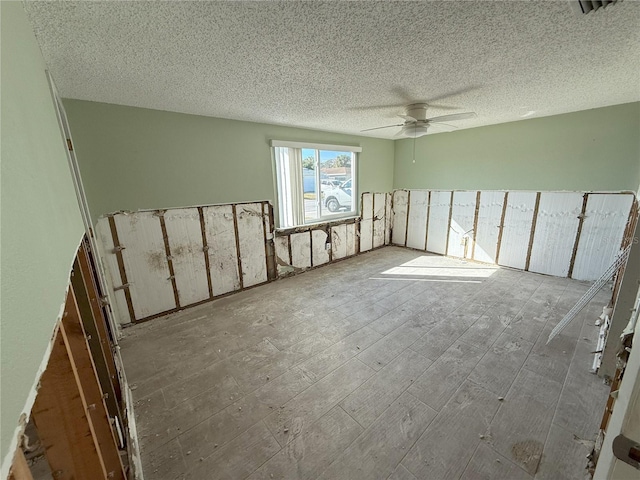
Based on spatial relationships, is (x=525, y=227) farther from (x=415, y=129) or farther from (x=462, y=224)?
(x=415, y=129)

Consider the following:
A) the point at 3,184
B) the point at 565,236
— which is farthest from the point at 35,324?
the point at 565,236

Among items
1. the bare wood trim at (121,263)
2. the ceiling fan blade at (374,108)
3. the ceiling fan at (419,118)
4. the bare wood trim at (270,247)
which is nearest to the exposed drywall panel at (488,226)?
the ceiling fan at (419,118)

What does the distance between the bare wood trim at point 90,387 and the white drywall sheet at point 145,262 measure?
1.97m

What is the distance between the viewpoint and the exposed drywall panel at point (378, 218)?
5602 mm

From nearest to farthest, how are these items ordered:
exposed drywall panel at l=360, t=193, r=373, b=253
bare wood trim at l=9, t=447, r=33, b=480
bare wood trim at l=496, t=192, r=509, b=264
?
bare wood trim at l=9, t=447, r=33, b=480
bare wood trim at l=496, t=192, r=509, b=264
exposed drywall panel at l=360, t=193, r=373, b=253

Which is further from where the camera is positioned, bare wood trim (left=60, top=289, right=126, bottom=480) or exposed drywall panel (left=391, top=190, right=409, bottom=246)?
exposed drywall panel (left=391, top=190, right=409, bottom=246)

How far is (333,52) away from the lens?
1.64 meters

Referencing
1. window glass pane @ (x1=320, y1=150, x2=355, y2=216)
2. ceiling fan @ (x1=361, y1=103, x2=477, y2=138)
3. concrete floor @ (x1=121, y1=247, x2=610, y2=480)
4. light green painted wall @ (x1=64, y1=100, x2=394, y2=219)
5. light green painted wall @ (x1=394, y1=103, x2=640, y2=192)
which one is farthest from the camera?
window glass pane @ (x1=320, y1=150, x2=355, y2=216)

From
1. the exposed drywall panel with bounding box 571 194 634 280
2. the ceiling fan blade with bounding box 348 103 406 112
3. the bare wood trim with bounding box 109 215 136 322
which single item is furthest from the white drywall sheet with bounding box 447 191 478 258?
the bare wood trim with bounding box 109 215 136 322

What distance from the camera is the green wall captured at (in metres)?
0.47

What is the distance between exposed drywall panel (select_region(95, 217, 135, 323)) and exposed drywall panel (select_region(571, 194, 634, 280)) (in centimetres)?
615

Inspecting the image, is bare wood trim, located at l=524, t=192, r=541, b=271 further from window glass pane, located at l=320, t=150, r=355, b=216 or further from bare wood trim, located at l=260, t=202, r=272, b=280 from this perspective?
bare wood trim, located at l=260, t=202, r=272, b=280

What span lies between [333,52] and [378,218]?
4337 millimetres

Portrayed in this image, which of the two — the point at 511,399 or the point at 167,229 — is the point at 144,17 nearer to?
the point at 167,229
